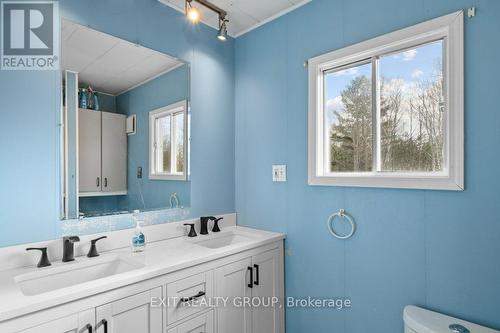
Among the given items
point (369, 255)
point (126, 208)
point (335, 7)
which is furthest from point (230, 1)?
point (369, 255)

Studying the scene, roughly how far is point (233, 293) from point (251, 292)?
172 mm

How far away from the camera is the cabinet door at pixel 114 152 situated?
169cm

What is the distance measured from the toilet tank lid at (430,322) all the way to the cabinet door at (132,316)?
1.22 metres

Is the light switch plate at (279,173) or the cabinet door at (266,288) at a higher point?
the light switch plate at (279,173)

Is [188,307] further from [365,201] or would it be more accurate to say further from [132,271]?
[365,201]

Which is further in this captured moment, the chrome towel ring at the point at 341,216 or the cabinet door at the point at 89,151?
the chrome towel ring at the point at 341,216

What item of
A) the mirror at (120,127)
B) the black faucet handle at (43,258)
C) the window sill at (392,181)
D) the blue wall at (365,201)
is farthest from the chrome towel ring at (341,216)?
the black faucet handle at (43,258)

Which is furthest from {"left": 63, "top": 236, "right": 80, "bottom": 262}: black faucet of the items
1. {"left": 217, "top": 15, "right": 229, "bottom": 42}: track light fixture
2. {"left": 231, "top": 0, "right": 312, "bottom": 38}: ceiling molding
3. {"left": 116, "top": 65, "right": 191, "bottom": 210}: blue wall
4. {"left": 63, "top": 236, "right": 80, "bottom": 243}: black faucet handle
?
{"left": 231, "top": 0, "right": 312, "bottom": 38}: ceiling molding

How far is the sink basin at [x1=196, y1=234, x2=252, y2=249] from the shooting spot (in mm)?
2012

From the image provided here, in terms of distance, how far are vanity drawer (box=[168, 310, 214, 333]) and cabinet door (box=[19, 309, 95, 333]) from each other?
1.36ft

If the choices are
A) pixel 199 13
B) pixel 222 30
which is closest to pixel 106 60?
pixel 199 13

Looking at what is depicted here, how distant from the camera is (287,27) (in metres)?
2.08

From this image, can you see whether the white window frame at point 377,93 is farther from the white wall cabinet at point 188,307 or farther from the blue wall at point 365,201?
the white wall cabinet at point 188,307

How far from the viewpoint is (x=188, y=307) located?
1.46m
